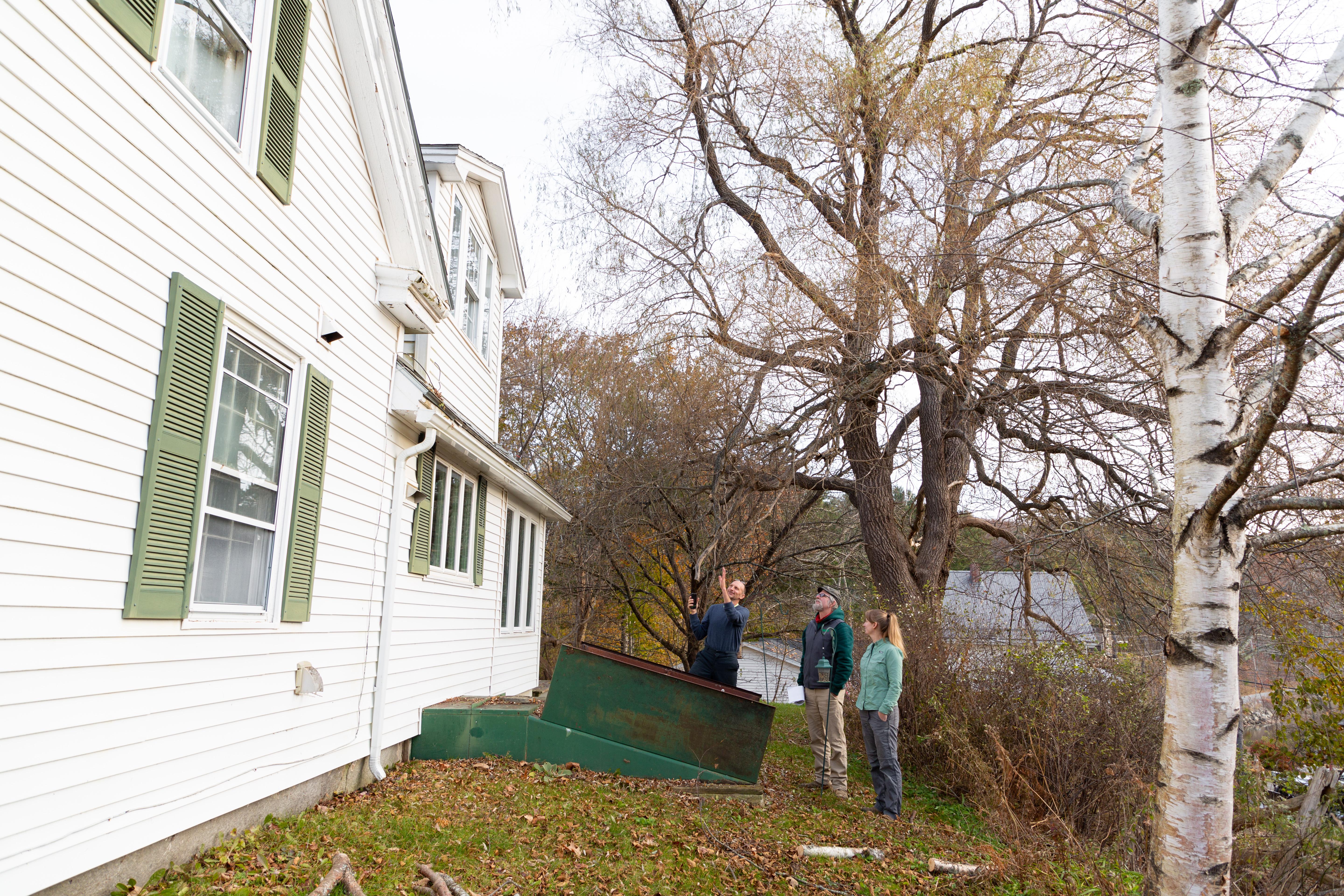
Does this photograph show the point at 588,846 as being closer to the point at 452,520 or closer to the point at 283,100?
the point at 452,520

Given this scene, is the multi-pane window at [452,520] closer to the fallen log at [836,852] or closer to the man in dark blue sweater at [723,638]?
the man in dark blue sweater at [723,638]

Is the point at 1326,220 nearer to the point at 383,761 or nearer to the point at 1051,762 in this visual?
the point at 1051,762

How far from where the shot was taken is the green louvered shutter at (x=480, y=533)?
35.6 feet

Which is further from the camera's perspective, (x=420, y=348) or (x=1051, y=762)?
(x=420, y=348)

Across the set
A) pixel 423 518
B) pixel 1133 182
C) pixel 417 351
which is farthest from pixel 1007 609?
pixel 417 351

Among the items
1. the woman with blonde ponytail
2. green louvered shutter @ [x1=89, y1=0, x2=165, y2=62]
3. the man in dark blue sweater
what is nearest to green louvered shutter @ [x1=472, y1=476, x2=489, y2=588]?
the man in dark blue sweater

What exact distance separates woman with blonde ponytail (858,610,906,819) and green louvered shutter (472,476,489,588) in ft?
17.2

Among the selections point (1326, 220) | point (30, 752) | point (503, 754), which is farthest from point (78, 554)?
point (1326, 220)

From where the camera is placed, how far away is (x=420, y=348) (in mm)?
9102

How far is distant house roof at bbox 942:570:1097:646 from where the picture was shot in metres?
9.79

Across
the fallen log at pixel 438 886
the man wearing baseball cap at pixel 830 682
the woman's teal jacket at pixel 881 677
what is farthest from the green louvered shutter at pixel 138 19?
the man wearing baseball cap at pixel 830 682

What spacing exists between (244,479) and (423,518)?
3.23m

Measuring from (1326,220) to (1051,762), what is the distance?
5.40 m

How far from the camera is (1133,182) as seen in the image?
560cm
